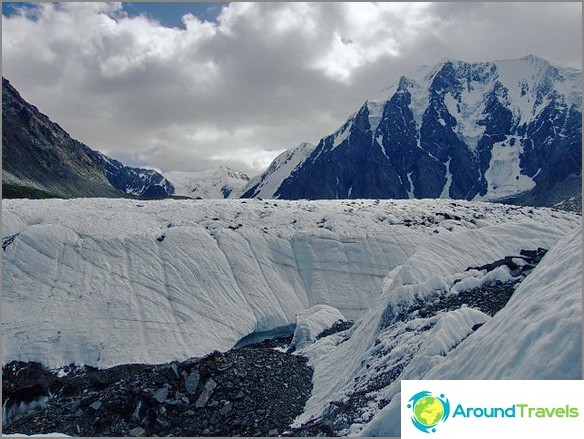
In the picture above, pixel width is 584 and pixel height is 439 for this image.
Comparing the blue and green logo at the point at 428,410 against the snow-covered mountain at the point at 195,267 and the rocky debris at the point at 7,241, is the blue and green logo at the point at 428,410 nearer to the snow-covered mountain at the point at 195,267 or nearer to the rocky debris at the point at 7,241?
the snow-covered mountain at the point at 195,267

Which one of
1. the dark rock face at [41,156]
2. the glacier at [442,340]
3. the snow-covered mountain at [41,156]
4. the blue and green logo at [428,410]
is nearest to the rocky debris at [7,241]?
the glacier at [442,340]

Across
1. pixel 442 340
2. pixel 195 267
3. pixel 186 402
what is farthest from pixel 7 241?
pixel 442 340

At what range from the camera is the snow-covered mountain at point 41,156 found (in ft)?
438

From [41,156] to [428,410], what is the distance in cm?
15510

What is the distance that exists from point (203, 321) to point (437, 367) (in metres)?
19.1

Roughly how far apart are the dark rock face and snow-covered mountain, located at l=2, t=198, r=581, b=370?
97.3m

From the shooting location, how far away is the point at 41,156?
145500 millimetres

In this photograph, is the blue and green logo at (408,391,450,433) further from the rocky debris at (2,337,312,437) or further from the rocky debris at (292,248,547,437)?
the rocky debris at (2,337,312,437)

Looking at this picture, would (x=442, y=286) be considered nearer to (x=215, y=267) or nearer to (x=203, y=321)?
(x=203, y=321)

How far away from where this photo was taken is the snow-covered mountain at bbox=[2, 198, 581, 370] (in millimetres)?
26391

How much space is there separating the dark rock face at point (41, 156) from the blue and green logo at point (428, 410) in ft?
417

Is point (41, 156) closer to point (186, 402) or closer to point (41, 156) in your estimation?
point (41, 156)

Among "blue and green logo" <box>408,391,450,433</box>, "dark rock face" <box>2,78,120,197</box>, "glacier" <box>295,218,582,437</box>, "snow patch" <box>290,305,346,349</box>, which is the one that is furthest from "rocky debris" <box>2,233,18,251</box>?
"dark rock face" <box>2,78,120,197</box>

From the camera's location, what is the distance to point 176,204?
4400 cm
